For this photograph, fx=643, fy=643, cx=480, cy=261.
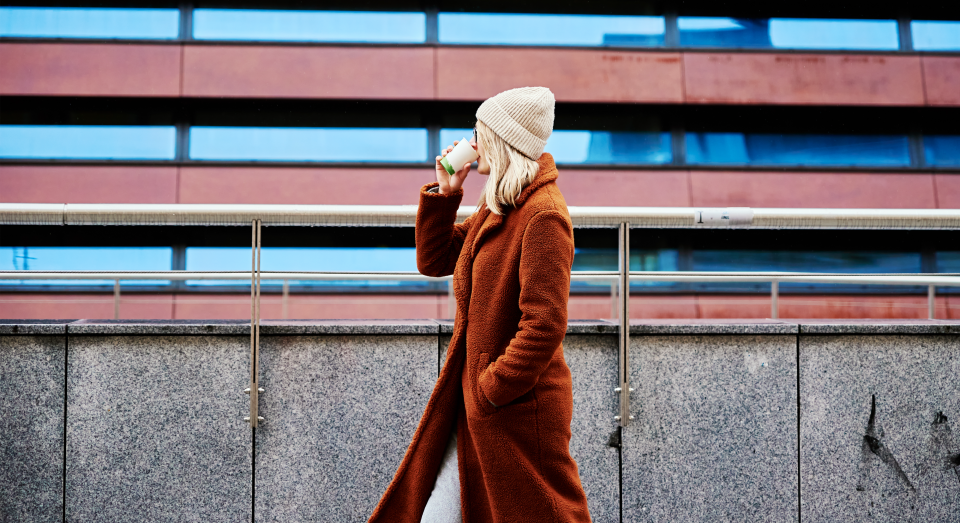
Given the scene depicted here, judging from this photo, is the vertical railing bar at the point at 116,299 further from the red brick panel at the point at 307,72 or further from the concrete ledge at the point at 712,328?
the red brick panel at the point at 307,72

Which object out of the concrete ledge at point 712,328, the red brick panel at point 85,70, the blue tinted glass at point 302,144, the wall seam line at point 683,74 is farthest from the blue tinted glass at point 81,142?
the concrete ledge at point 712,328

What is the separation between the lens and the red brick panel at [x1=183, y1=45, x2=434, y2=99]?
15.7 meters

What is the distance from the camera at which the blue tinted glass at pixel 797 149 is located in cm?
1688

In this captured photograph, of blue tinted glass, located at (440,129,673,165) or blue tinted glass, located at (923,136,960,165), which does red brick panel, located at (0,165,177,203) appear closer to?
blue tinted glass, located at (440,129,673,165)

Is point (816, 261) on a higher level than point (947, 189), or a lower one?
lower

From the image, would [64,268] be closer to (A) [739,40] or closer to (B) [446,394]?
(B) [446,394]

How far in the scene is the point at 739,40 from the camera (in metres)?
17.0

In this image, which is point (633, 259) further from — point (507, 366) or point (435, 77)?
point (507, 366)

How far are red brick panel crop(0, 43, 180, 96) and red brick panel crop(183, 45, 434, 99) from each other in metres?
0.77

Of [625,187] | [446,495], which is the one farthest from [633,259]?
[446,495]

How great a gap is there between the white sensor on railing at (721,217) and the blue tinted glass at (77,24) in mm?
16478

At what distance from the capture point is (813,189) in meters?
16.6

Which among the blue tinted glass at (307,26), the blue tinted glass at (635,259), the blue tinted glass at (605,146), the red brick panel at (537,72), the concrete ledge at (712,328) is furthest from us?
the blue tinted glass at (605,146)

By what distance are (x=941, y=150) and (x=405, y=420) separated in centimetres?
1945
